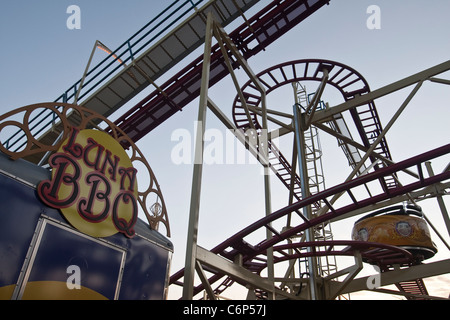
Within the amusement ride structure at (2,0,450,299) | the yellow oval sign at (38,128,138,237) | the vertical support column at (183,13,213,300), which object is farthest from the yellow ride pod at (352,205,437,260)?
the yellow oval sign at (38,128,138,237)

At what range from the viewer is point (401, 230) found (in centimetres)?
1076

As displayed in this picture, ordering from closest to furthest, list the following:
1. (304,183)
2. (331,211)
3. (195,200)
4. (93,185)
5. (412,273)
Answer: (93,185) → (195,200) → (331,211) → (412,273) → (304,183)

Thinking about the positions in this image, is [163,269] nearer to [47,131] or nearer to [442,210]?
[47,131]

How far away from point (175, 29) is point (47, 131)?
516 centimetres

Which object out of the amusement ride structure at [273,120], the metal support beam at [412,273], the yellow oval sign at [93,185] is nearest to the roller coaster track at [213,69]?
the amusement ride structure at [273,120]

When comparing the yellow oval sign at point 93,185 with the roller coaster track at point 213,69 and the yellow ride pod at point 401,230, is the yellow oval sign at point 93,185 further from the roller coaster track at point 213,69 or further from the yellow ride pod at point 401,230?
the yellow ride pod at point 401,230

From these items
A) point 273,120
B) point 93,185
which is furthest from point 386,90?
point 93,185

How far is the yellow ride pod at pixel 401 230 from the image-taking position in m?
10.5

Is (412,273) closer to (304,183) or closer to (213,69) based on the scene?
(304,183)

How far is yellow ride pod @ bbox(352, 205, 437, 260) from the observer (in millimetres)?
10547

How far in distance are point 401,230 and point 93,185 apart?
1015 cm

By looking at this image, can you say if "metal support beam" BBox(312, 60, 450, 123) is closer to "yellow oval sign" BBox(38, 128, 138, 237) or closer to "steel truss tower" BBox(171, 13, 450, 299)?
"steel truss tower" BBox(171, 13, 450, 299)
